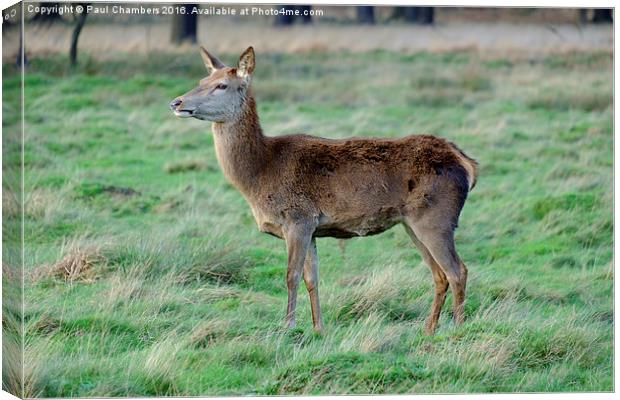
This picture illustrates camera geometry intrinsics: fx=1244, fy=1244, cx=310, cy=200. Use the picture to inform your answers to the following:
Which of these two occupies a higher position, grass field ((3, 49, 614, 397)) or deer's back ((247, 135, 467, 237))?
deer's back ((247, 135, 467, 237))

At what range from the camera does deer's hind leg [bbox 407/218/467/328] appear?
31.5 feet

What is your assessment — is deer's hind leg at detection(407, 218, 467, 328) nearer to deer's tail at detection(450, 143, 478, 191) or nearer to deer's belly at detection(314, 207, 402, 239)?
deer's belly at detection(314, 207, 402, 239)

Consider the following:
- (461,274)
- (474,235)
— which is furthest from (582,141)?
(461,274)

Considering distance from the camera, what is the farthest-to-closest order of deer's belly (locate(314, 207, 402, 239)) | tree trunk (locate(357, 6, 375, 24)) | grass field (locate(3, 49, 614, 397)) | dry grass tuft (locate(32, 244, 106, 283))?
tree trunk (locate(357, 6, 375, 24)), dry grass tuft (locate(32, 244, 106, 283)), deer's belly (locate(314, 207, 402, 239)), grass field (locate(3, 49, 614, 397))

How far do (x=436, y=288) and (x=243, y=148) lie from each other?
Answer: 6.22ft

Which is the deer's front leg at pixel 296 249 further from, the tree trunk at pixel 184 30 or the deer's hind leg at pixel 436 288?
the tree trunk at pixel 184 30

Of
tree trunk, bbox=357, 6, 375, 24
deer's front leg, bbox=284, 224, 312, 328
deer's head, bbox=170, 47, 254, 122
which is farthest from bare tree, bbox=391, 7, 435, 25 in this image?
deer's front leg, bbox=284, 224, 312, 328

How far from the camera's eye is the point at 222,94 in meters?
9.60

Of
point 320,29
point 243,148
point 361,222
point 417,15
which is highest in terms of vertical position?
point 417,15

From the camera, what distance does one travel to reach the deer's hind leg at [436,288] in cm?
984

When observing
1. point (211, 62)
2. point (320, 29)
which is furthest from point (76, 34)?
point (320, 29)

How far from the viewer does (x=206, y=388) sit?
8.76 m

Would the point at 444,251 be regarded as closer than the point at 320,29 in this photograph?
Yes

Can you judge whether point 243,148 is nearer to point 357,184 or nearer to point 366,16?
point 357,184
